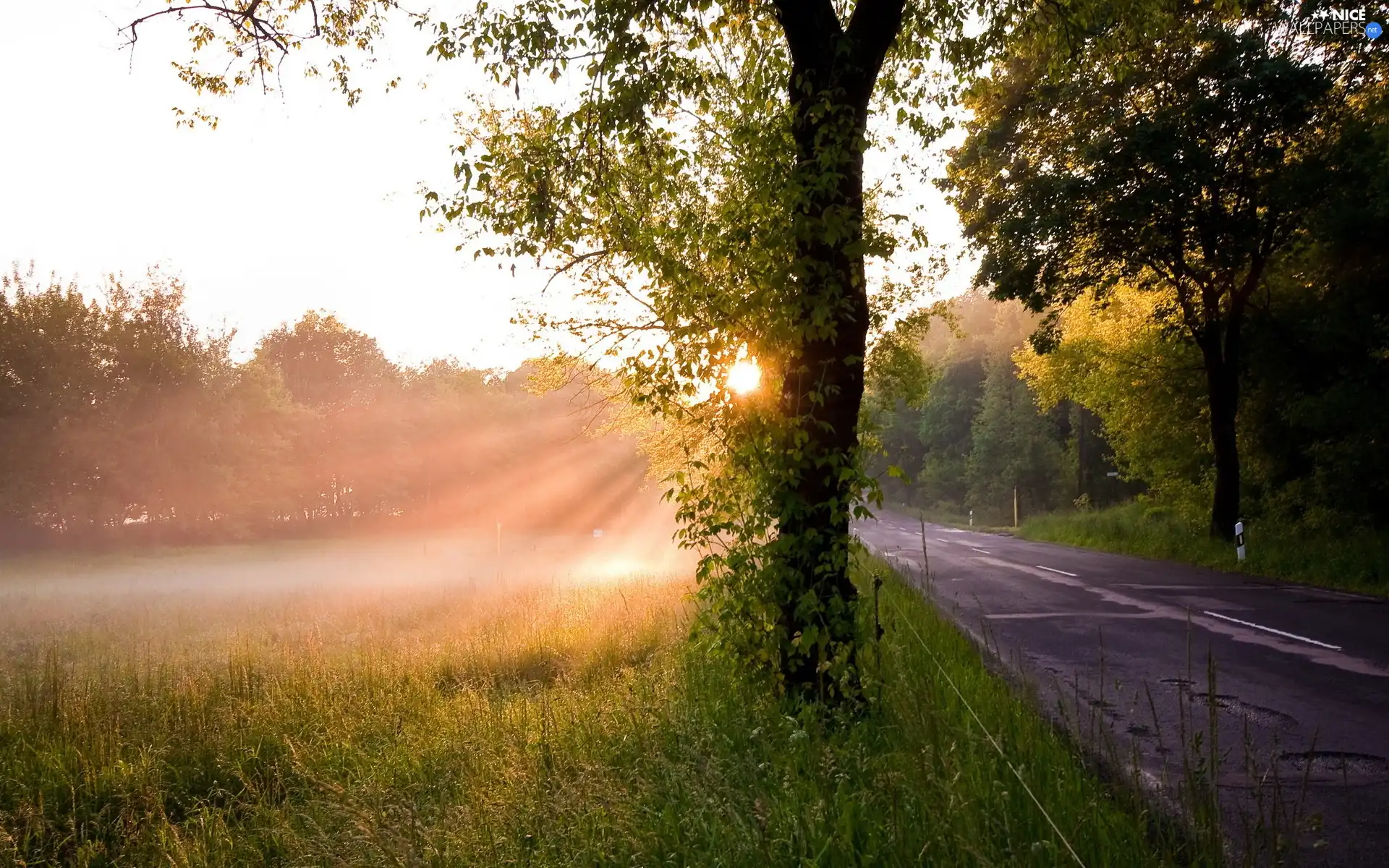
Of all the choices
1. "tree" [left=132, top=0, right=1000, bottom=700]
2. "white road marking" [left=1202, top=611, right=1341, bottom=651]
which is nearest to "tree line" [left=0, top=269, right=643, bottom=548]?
"tree" [left=132, top=0, right=1000, bottom=700]

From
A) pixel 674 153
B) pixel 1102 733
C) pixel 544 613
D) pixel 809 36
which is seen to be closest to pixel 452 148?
pixel 674 153

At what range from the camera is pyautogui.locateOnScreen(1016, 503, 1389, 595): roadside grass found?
13.3 metres

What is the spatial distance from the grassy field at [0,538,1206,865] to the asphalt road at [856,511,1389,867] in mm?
525

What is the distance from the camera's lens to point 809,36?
5375 millimetres

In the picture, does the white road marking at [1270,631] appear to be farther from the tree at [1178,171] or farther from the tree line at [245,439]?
the tree line at [245,439]

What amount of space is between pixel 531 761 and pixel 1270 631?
346 inches

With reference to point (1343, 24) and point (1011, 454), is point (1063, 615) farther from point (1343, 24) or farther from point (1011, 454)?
point (1011, 454)

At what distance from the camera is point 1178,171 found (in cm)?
1508

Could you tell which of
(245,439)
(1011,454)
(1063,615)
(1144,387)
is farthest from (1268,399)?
(245,439)

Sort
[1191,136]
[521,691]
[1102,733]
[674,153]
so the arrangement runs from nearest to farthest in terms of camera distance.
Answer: [1102,733] → [674,153] → [521,691] → [1191,136]

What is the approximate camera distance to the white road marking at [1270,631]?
27.8ft

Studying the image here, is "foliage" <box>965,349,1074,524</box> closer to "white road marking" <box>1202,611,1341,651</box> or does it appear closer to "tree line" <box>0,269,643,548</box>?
"tree line" <box>0,269,643,548</box>

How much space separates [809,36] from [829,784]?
4.60m

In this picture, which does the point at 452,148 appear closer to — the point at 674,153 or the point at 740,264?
the point at 674,153
